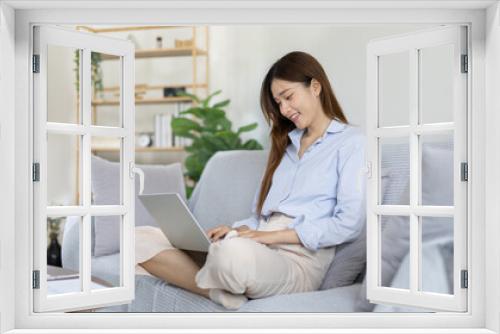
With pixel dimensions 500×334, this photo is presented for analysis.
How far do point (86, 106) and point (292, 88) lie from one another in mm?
1579

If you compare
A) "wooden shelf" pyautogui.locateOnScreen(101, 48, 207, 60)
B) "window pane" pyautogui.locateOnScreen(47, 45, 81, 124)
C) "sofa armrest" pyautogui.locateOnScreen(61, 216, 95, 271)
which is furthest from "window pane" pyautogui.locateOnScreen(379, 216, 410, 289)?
"window pane" pyautogui.locateOnScreen(47, 45, 81, 124)

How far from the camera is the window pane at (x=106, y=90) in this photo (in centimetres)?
537

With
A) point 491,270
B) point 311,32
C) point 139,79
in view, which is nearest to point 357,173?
point 491,270

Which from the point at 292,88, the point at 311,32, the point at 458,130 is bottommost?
the point at 458,130

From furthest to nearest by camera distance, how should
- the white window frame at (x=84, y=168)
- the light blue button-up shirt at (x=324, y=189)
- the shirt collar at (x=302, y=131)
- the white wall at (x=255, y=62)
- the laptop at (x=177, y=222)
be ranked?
the white wall at (x=255, y=62) < the shirt collar at (x=302, y=131) < the light blue button-up shirt at (x=324, y=189) < the laptop at (x=177, y=222) < the white window frame at (x=84, y=168)

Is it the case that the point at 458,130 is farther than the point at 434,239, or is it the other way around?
the point at 434,239

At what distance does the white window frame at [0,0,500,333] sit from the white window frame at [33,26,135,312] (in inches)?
1.3

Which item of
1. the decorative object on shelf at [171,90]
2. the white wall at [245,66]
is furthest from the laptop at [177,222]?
the decorative object on shelf at [171,90]

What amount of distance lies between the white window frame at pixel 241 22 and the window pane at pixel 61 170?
402 cm

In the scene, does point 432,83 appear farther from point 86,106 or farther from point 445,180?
point 86,106

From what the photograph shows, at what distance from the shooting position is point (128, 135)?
7.23 feet

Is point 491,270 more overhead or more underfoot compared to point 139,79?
more underfoot

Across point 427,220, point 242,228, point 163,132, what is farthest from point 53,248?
point 427,220

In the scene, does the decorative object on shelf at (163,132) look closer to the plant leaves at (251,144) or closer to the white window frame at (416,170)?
the plant leaves at (251,144)
